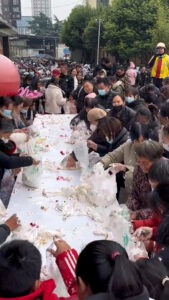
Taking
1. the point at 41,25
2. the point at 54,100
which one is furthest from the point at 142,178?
the point at 41,25

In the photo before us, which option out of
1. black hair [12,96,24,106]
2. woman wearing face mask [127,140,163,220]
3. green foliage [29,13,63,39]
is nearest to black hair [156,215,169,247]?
woman wearing face mask [127,140,163,220]

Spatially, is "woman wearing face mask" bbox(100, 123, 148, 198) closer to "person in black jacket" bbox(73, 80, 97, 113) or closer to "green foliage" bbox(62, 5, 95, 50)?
"person in black jacket" bbox(73, 80, 97, 113)

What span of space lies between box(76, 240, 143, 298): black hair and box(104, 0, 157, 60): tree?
905 inches

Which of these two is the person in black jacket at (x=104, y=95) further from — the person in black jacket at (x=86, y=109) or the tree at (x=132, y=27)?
the tree at (x=132, y=27)

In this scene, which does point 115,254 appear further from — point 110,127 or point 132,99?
point 132,99

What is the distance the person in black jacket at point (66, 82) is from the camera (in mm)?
8273

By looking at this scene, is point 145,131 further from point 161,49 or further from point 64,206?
point 161,49

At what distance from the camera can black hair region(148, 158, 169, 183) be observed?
88.4 inches

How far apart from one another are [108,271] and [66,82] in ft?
24.3

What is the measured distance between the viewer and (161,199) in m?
1.92

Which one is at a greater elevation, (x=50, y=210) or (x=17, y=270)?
(x=17, y=270)

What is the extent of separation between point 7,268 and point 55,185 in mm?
1700

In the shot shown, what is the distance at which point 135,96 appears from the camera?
5.16 meters

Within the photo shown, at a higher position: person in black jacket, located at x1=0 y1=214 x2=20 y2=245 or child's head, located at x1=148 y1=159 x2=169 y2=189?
child's head, located at x1=148 y1=159 x2=169 y2=189
